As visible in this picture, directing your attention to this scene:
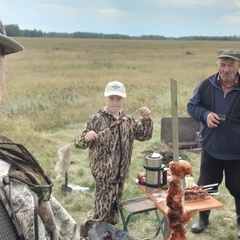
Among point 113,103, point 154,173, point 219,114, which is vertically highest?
point 113,103

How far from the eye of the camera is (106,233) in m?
3.53

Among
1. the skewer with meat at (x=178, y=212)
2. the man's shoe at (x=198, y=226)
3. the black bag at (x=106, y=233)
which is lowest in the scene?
the man's shoe at (x=198, y=226)

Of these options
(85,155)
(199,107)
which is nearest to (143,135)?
(199,107)

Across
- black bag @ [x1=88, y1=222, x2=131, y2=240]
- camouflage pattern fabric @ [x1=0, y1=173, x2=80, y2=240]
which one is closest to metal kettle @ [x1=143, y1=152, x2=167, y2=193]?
black bag @ [x1=88, y1=222, x2=131, y2=240]

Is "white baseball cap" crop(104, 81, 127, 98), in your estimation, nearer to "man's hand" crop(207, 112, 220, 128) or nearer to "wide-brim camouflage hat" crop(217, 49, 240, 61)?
"man's hand" crop(207, 112, 220, 128)

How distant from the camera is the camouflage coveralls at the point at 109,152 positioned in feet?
12.1

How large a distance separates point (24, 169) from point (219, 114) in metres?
3.09

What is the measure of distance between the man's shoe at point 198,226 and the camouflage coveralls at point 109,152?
3.50ft

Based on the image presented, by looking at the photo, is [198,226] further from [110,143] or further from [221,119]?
[110,143]

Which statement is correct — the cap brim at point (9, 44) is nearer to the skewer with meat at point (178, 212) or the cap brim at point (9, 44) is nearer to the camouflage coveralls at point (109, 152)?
the skewer with meat at point (178, 212)

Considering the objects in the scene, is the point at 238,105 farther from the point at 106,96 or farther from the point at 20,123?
the point at 20,123

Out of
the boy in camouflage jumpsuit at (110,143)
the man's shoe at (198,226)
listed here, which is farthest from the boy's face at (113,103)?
the man's shoe at (198,226)

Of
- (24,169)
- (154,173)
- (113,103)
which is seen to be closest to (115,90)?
(113,103)

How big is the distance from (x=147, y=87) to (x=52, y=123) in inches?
326
